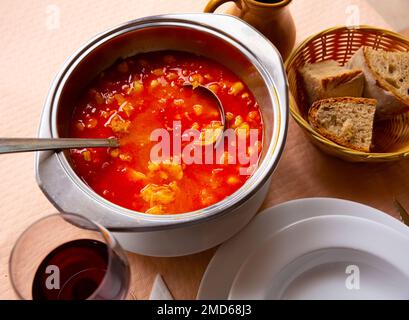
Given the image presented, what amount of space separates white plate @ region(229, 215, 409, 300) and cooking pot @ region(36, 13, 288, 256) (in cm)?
14

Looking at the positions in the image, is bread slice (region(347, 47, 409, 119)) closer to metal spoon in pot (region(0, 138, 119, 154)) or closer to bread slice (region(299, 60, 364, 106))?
bread slice (region(299, 60, 364, 106))

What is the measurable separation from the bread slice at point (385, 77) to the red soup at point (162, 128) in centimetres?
39

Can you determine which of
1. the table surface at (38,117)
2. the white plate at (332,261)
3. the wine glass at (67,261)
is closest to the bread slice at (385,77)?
the table surface at (38,117)

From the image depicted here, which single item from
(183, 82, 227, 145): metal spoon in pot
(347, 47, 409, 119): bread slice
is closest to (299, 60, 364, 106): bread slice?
(347, 47, 409, 119): bread slice

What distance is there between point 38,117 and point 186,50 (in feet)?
1.80

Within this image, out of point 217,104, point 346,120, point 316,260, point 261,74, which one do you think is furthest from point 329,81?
point 316,260

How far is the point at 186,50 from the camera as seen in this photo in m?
1.73

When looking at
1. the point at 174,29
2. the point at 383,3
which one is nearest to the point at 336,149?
the point at 174,29

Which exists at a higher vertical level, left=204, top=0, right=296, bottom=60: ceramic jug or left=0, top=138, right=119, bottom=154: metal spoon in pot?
left=204, top=0, right=296, bottom=60: ceramic jug

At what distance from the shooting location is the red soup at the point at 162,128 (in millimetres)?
1512

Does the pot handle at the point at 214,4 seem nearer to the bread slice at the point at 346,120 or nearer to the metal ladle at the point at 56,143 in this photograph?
the metal ladle at the point at 56,143

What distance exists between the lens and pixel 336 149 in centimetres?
155

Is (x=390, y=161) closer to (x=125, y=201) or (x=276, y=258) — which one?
(x=276, y=258)

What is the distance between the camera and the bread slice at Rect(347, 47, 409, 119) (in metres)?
1.67
